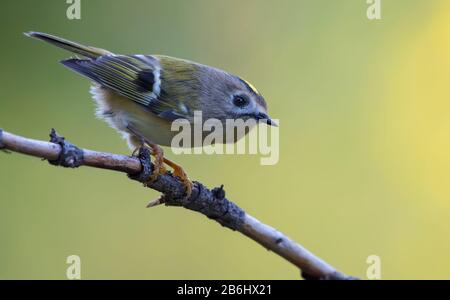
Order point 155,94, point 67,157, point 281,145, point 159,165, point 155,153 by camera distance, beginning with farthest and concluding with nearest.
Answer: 1. point 281,145
2. point 155,94
3. point 155,153
4. point 159,165
5. point 67,157

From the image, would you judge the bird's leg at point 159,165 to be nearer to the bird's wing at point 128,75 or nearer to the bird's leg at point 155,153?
the bird's leg at point 155,153

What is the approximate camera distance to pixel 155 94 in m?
2.37

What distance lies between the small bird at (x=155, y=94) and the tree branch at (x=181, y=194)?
20 centimetres

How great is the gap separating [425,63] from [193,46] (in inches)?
63.3

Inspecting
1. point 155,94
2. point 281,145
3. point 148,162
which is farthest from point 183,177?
point 281,145

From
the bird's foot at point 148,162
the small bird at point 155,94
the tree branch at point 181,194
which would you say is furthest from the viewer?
the small bird at point 155,94

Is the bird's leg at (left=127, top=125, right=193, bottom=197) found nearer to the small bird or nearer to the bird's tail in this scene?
the small bird

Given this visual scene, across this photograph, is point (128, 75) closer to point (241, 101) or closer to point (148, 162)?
point (241, 101)

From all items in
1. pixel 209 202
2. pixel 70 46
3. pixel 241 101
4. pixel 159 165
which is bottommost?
pixel 209 202

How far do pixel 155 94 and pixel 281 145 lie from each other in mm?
1791

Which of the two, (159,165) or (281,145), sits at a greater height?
(281,145)

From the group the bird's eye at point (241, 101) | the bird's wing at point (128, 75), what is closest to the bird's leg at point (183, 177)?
the bird's wing at point (128, 75)

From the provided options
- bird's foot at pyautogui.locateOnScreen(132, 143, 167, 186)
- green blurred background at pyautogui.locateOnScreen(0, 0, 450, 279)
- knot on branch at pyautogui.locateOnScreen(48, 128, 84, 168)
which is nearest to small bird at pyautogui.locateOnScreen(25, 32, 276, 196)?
bird's foot at pyautogui.locateOnScreen(132, 143, 167, 186)

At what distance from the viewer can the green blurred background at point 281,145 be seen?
3.69 m
